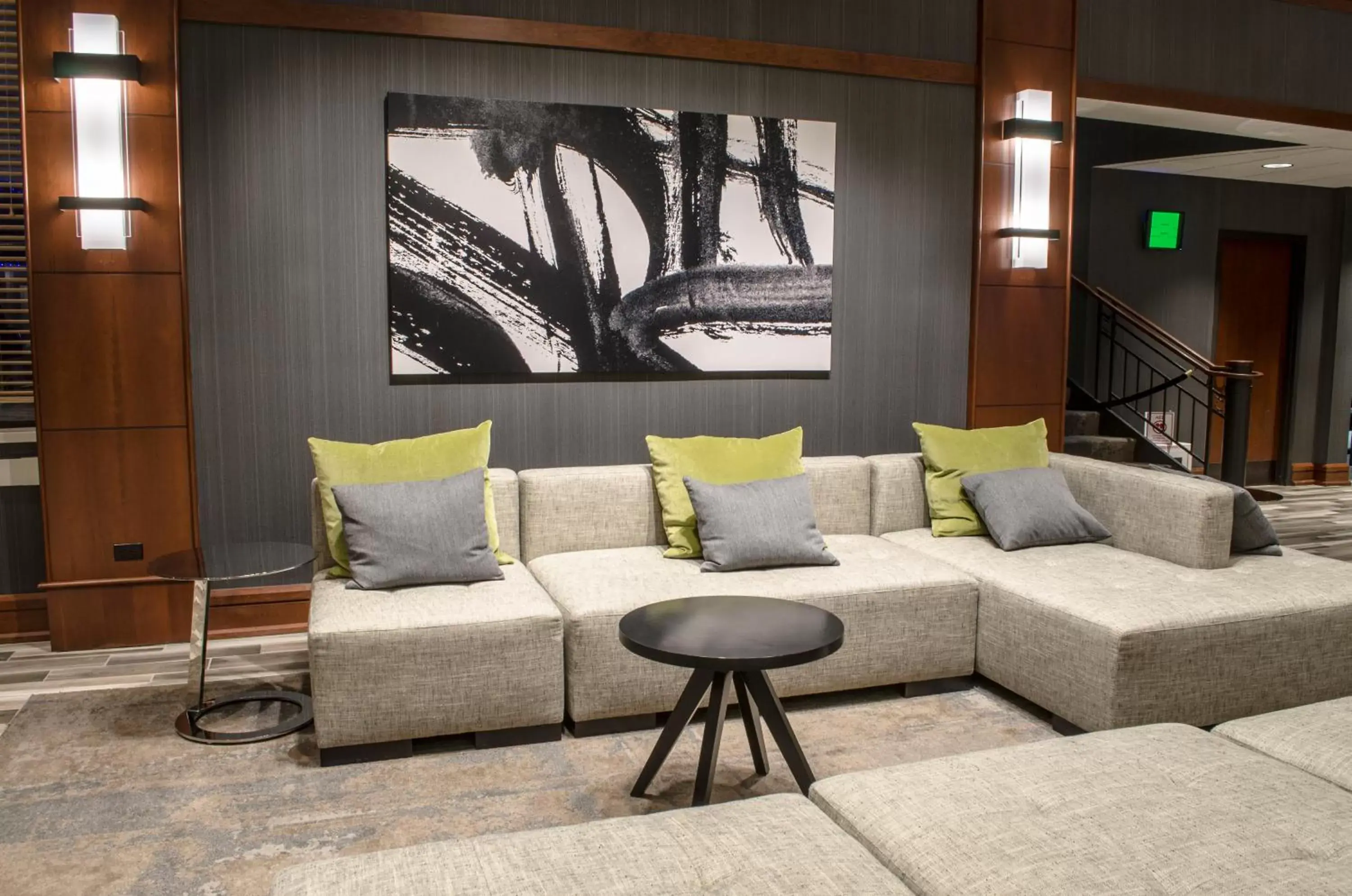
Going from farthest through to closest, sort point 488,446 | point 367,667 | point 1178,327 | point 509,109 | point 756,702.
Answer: point 1178,327 < point 509,109 < point 488,446 < point 367,667 < point 756,702

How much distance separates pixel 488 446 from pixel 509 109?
1350 mm

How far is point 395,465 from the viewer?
3.63 m

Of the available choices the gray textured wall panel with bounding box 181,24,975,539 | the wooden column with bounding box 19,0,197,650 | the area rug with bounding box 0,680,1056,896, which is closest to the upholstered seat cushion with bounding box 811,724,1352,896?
the area rug with bounding box 0,680,1056,896

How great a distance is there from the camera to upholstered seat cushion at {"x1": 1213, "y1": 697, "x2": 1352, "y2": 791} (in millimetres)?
2037

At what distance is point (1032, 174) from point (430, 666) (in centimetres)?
352

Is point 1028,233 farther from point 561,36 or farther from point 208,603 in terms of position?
point 208,603

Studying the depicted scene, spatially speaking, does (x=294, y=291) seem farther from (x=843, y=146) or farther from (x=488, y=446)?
(x=843, y=146)

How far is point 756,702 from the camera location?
2.65 meters

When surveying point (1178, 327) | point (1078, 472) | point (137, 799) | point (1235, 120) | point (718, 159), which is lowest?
point (137, 799)

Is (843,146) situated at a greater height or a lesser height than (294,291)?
greater

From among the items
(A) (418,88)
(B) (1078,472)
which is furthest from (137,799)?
(B) (1078,472)

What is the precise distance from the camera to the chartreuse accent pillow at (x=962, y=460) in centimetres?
420

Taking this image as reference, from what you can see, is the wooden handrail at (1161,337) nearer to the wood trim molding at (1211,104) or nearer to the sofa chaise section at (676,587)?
the wood trim molding at (1211,104)

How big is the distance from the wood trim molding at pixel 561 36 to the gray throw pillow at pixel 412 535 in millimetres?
1803
